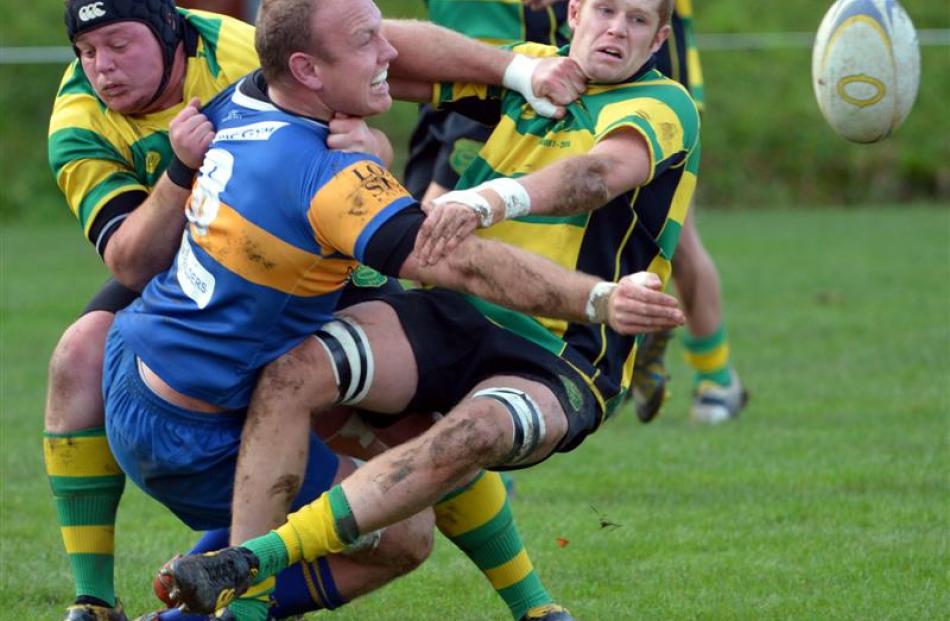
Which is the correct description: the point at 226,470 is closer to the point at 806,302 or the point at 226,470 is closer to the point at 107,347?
the point at 107,347

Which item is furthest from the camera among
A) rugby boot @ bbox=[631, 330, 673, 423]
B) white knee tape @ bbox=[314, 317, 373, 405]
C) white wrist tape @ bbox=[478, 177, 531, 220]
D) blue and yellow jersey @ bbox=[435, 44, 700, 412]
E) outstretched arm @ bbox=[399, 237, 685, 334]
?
rugby boot @ bbox=[631, 330, 673, 423]

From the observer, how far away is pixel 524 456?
3.90 m

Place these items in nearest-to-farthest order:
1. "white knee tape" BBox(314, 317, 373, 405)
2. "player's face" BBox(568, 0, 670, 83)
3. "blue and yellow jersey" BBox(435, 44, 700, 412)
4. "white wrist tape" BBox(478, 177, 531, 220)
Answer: "white wrist tape" BBox(478, 177, 531, 220) → "white knee tape" BBox(314, 317, 373, 405) → "blue and yellow jersey" BBox(435, 44, 700, 412) → "player's face" BBox(568, 0, 670, 83)

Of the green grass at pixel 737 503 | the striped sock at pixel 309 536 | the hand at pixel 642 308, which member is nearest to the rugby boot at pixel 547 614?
the green grass at pixel 737 503

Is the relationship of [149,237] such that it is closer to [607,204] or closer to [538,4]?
[607,204]

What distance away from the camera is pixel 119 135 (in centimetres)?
436

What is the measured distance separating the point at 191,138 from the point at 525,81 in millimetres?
884

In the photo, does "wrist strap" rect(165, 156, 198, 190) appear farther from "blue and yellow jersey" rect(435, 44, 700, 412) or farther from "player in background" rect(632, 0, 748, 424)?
"player in background" rect(632, 0, 748, 424)

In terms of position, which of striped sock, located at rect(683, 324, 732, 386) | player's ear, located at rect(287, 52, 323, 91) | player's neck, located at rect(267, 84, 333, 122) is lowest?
striped sock, located at rect(683, 324, 732, 386)

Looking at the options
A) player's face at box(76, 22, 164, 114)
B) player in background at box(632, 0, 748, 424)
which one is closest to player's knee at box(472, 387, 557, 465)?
player's face at box(76, 22, 164, 114)

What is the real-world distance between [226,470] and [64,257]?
1108 centimetres

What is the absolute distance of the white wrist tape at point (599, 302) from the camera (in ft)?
11.5

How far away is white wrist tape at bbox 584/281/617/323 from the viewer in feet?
11.5

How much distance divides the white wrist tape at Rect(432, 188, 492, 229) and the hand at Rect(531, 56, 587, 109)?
2.11 feet
